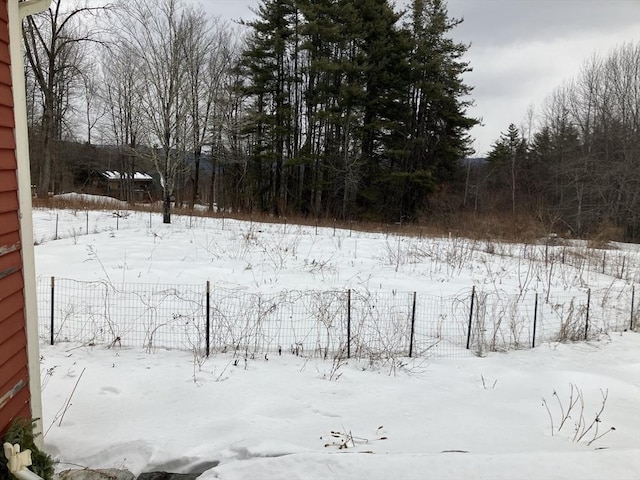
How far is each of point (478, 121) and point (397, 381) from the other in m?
27.7

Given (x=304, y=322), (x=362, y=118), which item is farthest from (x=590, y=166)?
(x=304, y=322)

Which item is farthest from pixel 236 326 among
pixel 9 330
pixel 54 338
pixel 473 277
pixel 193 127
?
pixel 193 127

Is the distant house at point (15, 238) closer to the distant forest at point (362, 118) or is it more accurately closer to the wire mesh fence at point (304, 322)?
the wire mesh fence at point (304, 322)

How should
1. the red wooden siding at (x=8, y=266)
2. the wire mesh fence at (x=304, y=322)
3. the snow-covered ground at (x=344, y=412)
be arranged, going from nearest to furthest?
the red wooden siding at (x=8, y=266)
the snow-covered ground at (x=344, y=412)
the wire mesh fence at (x=304, y=322)

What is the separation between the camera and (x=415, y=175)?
27547 millimetres

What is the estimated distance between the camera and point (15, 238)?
8.13 ft

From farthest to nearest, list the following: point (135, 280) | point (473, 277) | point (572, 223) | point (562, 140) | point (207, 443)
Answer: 1. point (562, 140)
2. point (572, 223)
3. point (473, 277)
4. point (135, 280)
5. point (207, 443)

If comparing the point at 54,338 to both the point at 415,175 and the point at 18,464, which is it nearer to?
the point at 18,464

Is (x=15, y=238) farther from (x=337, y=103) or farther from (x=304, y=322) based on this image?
(x=337, y=103)

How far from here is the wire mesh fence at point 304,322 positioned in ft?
18.5

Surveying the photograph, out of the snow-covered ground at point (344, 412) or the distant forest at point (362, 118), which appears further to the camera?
the distant forest at point (362, 118)

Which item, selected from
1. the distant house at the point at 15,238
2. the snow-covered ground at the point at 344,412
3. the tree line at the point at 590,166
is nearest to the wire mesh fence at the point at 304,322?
the snow-covered ground at the point at 344,412

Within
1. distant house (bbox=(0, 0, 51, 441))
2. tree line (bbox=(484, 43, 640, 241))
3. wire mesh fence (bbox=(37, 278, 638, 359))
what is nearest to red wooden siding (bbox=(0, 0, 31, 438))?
distant house (bbox=(0, 0, 51, 441))

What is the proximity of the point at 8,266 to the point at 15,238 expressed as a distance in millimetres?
175
